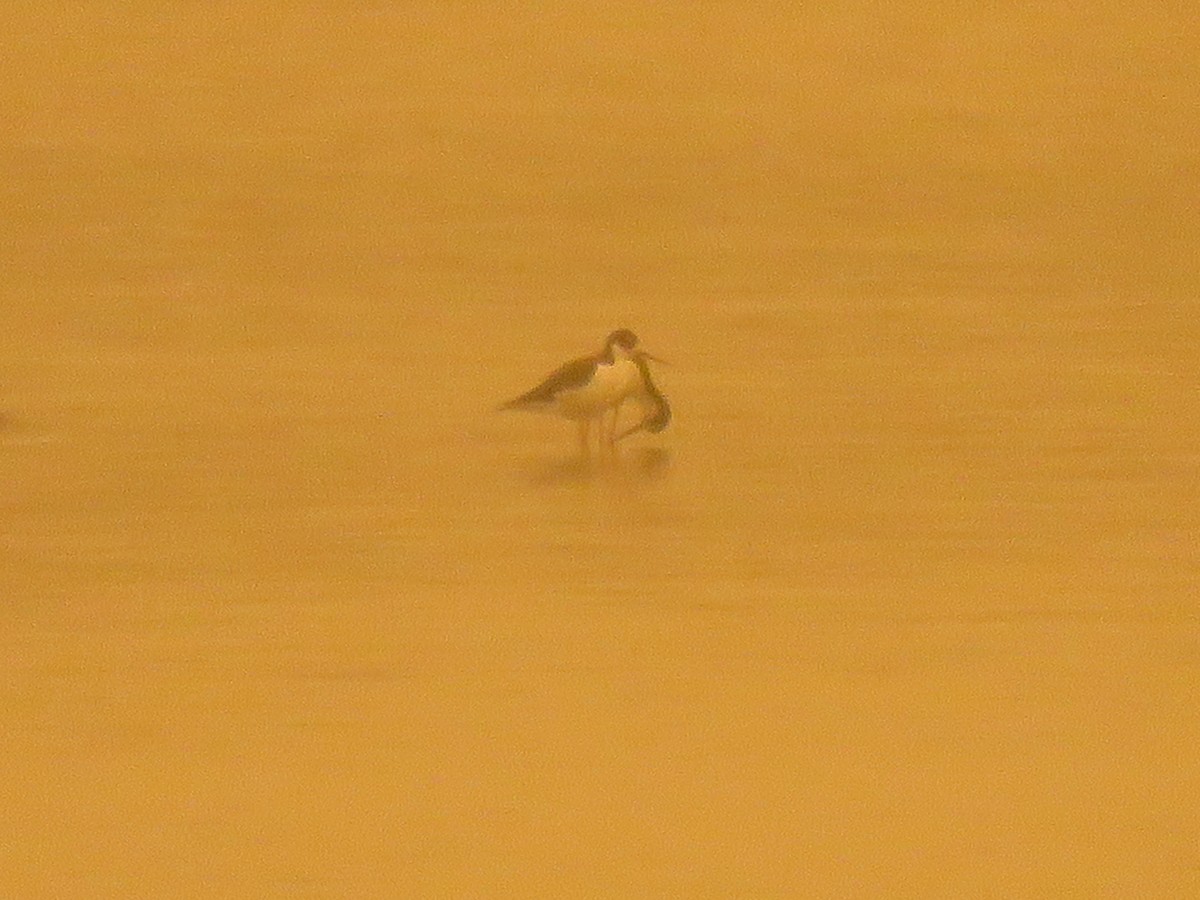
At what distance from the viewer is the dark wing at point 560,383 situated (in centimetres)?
883

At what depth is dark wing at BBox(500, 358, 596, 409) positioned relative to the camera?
8.83 meters

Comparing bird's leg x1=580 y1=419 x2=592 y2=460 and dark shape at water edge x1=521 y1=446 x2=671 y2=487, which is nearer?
dark shape at water edge x1=521 y1=446 x2=671 y2=487

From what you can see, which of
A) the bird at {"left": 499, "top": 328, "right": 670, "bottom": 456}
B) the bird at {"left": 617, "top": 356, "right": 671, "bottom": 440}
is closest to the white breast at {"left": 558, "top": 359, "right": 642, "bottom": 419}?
the bird at {"left": 499, "top": 328, "right": 670, "bottom": 456}

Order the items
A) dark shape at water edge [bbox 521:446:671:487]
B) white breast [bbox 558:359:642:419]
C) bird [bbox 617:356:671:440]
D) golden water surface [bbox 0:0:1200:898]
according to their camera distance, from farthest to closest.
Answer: bird [bbox 617:356:671:440], white breast [bbox 558:359:642:419], dark shape at water edge [bbox 521:446:671:487], golden water surface [bbox 0:0:1200:898]

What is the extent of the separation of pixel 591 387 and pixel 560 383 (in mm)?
137

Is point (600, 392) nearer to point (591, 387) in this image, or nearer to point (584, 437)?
point (591, 387)

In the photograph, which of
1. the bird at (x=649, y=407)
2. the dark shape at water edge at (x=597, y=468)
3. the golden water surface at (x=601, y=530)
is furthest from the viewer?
the bird at (x=649, y=407)

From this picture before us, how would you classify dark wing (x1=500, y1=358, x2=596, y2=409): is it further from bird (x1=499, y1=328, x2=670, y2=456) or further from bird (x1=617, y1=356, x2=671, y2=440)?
bird (x1=617, y1=356, x2=671, y2=440)

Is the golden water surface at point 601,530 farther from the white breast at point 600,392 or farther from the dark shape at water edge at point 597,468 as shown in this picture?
the white breast at point 600,392

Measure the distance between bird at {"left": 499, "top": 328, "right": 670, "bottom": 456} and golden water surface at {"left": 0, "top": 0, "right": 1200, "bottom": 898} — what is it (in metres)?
0.19

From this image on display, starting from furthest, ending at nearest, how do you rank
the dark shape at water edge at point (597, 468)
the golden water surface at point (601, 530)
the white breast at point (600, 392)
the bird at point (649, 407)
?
the bird at point (649, 407)
the white breast at point (600, 392)
the dark shape at water edge at point (597, 468)
the golden water surface at point (601, 530)

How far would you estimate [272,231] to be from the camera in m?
16.0

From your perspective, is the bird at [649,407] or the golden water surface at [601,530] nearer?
the golden water surface at [601,530]

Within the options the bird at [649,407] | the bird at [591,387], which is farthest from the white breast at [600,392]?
the bird at [649,407]
